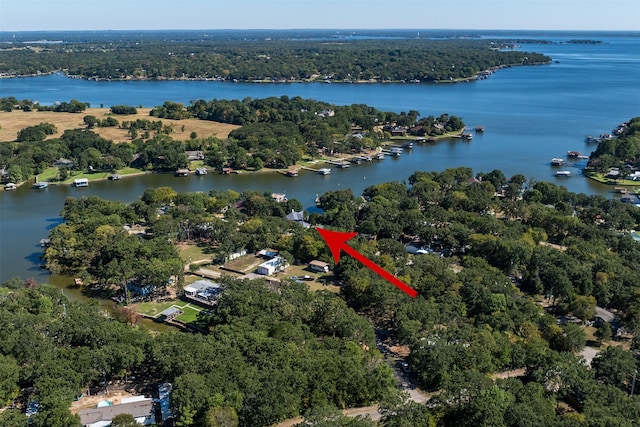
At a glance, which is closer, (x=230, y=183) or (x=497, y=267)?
Result: (x=497, y=267)

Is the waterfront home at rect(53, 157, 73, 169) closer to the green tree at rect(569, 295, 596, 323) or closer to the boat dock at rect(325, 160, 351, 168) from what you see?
the boat dock at rect(325, 160, 351, 168)

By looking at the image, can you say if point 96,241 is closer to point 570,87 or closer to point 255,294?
point 255,294

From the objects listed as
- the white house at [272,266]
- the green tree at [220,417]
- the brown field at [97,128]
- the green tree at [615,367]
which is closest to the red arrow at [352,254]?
the white house at [272,266]

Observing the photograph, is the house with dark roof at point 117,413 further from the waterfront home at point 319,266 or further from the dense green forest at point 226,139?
the dense green forest at point 226,139

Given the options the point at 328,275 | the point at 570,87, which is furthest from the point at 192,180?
the point at 570,87

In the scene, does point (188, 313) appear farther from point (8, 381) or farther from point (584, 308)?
point (584, 308)

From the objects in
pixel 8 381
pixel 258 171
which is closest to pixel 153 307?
pixel 8 381

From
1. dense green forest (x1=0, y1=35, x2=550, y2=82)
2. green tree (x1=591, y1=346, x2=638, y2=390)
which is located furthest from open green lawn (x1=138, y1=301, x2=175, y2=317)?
dense green forest (x1=0, y1=35, x2=550, y2=82)
